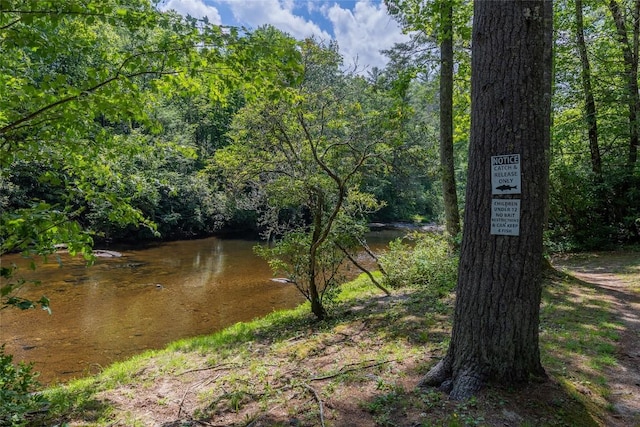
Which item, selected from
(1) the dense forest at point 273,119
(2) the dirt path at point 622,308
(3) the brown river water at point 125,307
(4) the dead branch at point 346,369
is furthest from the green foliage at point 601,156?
(4) the dead branch at point 346,369

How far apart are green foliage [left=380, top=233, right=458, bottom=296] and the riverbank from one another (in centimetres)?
120

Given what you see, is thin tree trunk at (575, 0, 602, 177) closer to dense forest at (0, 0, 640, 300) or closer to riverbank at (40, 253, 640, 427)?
dense forest at (0, 0, 640, 300)

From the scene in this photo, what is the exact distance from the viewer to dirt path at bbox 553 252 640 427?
2.97 metres

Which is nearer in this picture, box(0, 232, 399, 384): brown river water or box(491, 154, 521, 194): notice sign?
box(491, 154, 521, 194): notice sign

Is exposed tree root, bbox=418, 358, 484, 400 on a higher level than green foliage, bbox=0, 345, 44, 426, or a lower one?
higher

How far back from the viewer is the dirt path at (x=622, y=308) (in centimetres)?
297

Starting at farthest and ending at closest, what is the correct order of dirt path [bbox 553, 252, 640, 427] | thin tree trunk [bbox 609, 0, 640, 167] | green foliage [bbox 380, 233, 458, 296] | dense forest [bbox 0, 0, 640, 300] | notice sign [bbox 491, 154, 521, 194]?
thin tree trunk [bbox 609, 0, 640, 167]
green foliage [bbox 380, 233, 458, 296]
dense forest [bbox 0, 0, 640, 300]
dirt path [bbox 553, 252, 640, 427]
notice sign [bbox 491, 154, 521, 194]

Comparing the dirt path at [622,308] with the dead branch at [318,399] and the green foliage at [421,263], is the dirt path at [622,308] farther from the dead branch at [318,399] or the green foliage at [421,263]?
the green foliage at [421,263]

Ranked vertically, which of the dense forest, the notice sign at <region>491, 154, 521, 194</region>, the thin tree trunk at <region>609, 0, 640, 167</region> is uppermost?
the thin tree trunk at <region>609, 0, 640, 167</region>

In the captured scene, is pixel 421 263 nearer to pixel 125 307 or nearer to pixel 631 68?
pixel 125 307

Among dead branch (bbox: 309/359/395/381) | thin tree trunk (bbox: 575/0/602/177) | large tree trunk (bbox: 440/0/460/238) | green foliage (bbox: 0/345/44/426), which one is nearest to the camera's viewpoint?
green foliage (bbox: 0/345/44/426)

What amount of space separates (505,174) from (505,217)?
297 mm

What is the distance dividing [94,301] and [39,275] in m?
3.57

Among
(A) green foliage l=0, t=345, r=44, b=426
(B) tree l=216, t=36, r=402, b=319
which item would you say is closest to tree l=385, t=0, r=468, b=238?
(B) tree l=216, t=36, r=402, b=319
